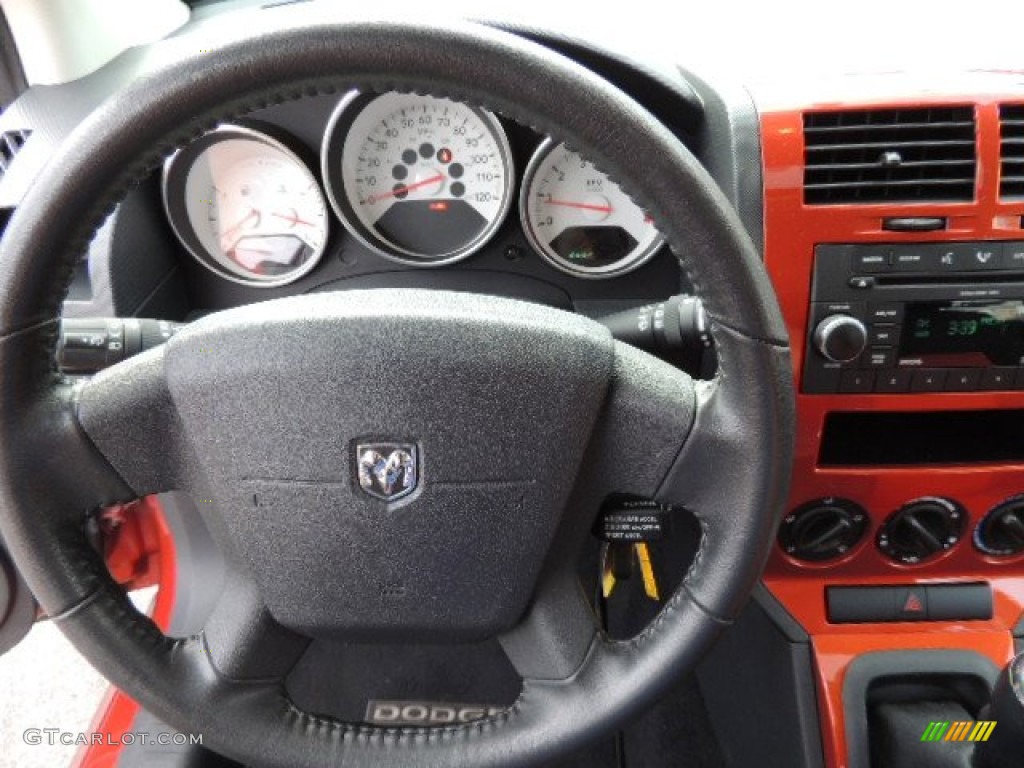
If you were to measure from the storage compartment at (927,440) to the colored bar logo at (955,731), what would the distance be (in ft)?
1.06

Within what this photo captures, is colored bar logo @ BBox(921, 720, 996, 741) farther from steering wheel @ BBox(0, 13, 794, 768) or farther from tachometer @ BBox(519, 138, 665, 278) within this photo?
tachometer @ BBox(519, 138, 665, 278)

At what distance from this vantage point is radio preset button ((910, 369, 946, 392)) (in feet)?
3.62

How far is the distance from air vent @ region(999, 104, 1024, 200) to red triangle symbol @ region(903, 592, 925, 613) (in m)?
0.54

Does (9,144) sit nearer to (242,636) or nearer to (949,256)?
(242,636)

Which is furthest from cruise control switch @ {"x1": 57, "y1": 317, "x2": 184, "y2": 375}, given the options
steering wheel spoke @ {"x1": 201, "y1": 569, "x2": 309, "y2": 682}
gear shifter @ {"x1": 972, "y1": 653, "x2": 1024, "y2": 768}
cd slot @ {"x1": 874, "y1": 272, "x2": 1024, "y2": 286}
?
gear shifter @ {"x1": 972, "y1": 653, "x2": 1024, "y2": 768}

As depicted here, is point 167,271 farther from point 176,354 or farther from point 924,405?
point 924,405

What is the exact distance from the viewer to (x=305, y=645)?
0.92 metres

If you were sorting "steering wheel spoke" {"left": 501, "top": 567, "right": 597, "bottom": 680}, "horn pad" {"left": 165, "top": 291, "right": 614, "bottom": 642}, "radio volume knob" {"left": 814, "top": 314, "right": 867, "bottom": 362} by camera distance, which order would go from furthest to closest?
"radio volume knob" {"left": 814, "top": 314, "right": 867, "bottom": 362} < "steering wheel spoke" {"left": 501, "top": 567, "right": 597, "bottom": 680} < "horn pad" {"left": 165, "top": 291, "right": 614, "bottom": 642}

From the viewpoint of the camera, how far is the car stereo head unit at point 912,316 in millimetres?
1056

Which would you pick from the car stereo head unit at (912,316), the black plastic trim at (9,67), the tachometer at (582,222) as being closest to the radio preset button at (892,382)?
the car stereo head unit at (912,316)

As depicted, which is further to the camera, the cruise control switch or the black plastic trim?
the black plastic trim

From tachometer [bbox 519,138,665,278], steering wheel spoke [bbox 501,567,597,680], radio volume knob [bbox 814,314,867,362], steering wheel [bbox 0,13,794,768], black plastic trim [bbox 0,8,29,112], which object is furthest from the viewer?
black plastic trim [bbox 0,8,29,112]

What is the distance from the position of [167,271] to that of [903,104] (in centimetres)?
101

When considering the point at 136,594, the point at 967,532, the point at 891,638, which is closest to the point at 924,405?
the point at 967,532
